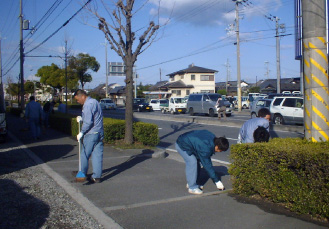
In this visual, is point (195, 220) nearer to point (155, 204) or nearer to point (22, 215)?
point (155, 204)

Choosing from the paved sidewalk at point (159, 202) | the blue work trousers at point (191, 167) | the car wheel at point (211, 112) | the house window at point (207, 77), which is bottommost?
the paved sidewalk at point (159, 202)

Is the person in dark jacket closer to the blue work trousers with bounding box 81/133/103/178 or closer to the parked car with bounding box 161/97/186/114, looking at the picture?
the blue work trousers with bounding box 81/133/103/178

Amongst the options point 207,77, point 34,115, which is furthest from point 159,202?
point 207,77

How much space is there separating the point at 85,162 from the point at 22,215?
189cm

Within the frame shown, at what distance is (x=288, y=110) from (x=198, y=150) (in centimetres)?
1522

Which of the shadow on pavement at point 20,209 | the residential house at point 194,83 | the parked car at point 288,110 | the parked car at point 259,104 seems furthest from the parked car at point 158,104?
the shadow on pavement at point 20,209

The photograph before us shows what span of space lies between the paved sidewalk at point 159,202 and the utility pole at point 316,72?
1655 millimetres

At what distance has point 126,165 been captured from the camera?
8.60 m

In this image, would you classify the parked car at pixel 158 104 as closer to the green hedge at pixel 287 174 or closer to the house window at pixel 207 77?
the house window at pixel 207 77

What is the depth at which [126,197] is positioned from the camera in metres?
5.89

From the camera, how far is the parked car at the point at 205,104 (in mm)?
29422

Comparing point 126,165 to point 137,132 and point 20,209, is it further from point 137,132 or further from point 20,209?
point 20,209

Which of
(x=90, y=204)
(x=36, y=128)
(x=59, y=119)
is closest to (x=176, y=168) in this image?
(x=90, y=204)

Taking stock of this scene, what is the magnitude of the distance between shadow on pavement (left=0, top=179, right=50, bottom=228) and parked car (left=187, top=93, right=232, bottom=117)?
2371 centimetres
